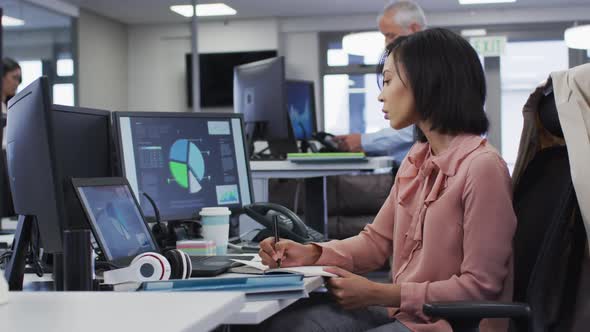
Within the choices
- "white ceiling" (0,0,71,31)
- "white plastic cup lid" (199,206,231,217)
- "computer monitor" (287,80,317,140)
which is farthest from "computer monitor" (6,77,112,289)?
"white ceiling" (0,0,71,31)

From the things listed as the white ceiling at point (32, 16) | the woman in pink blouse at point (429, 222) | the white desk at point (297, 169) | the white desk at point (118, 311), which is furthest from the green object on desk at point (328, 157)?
the white ceiling at point (32, 16)

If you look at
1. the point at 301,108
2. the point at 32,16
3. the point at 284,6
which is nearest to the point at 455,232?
the point at 301,108

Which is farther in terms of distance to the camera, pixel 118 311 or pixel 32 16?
pixel 32 16

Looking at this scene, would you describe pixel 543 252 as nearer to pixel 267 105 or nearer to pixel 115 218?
pixel 115 218

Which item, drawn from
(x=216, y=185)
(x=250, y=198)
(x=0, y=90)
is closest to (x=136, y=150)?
(x=216, y=185)

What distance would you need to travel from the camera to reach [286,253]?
1.79 m

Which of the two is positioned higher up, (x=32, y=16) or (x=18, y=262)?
(x=32, y=16)

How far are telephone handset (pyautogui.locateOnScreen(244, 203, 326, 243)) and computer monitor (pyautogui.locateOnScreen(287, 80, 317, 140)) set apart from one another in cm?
246

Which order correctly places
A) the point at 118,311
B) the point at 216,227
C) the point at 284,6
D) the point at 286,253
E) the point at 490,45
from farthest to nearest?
the point at 284,6 < the point at 490,45 < the point at 216,227 < the point at 286,253 < the point at 118,311

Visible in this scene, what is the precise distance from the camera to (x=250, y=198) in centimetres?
250

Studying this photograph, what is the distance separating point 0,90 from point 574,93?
→ 94 cm

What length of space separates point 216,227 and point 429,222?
696 millimetres

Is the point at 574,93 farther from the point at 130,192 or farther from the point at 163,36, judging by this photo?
the point at 163,36

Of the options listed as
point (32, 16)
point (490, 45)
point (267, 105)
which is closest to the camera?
point (267, 105)
